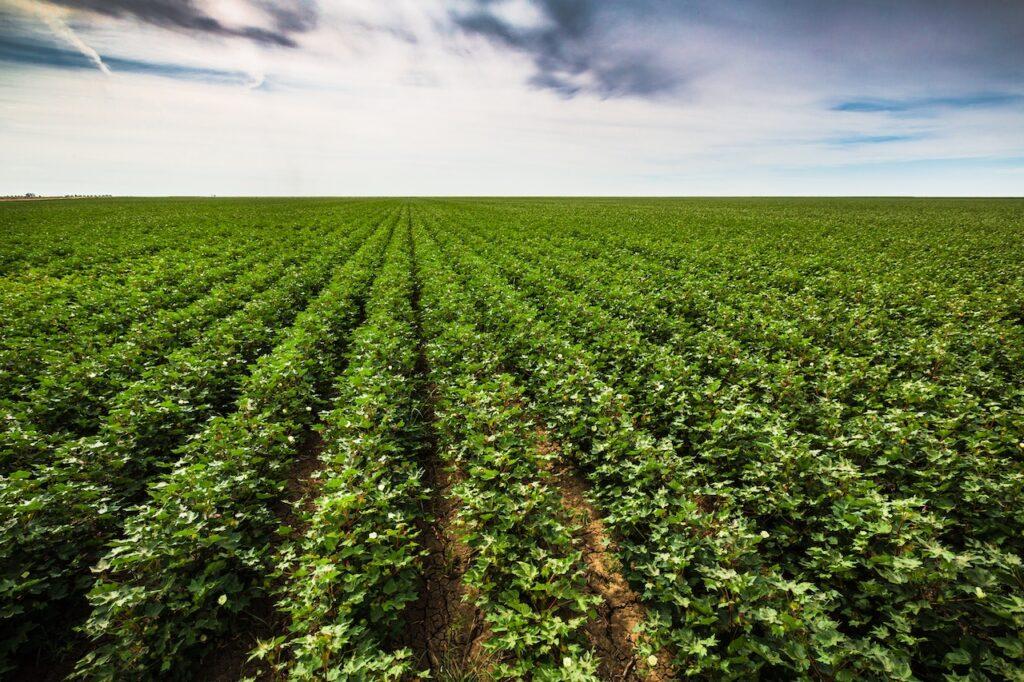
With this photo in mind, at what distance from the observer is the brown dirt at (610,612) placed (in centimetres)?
364

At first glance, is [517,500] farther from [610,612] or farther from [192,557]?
[192,557]

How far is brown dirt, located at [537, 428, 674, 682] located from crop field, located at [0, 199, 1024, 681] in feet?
0.09

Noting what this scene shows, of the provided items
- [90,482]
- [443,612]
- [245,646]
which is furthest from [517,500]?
[90,482]

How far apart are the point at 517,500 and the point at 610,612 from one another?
4.74ft

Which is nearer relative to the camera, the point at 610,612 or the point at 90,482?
the point at 610,612

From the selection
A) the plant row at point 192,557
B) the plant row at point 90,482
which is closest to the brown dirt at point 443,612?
the plant row at point 192,557

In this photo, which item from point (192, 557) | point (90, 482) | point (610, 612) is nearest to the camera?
point (192, 557)

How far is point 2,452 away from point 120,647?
3.43 m

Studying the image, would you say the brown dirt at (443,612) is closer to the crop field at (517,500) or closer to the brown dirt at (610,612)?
the crop field at (517,500)

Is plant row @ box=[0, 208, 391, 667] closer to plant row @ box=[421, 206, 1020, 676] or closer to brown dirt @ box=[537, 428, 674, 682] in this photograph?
brown dirt @ box=[537, 428, 674, 682]

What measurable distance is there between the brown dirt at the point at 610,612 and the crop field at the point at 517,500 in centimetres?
3

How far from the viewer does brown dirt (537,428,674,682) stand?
3.64m

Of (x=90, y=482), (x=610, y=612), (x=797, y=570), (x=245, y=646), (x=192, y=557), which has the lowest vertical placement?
(x=245, y=646)

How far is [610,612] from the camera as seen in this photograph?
415 cm
